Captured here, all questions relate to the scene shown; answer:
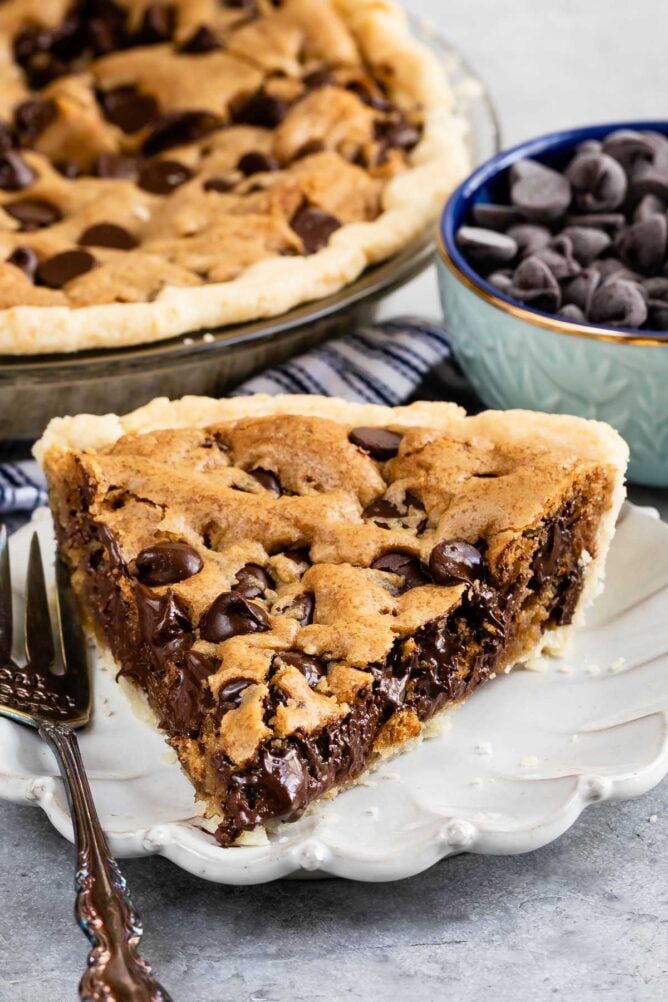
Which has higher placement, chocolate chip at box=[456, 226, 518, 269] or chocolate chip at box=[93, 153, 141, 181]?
chocolate chip at box=[456, 226, 518, 269]

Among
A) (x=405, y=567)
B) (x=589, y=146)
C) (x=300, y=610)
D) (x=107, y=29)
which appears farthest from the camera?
(x=107, y=29)

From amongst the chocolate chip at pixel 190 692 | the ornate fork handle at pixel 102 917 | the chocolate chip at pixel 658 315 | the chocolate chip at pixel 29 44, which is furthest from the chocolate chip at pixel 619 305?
the chocolate chip at pixel 29 44

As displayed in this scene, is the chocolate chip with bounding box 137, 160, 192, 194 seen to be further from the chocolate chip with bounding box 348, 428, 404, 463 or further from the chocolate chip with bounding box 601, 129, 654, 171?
the chocolate chip with bounding box 348, 428, 404, 463

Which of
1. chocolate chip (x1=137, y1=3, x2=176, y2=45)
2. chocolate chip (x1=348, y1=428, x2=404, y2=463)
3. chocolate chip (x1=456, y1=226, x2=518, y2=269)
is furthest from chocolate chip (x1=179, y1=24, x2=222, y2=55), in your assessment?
chocolate chip (x1=348, y1=428, x2=404, y2=463)

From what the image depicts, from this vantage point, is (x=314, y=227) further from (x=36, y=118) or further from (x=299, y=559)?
(x=299, y=559)

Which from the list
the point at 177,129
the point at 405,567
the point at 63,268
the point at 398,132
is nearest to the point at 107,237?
the point at 63,268

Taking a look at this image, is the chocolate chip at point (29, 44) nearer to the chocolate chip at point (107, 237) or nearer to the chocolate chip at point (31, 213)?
the chocolate chip at point (31, 213)
